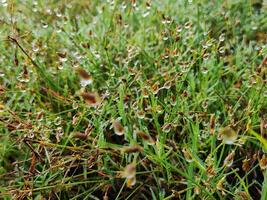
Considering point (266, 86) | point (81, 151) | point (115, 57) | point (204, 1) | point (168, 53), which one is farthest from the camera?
point (204, 1)

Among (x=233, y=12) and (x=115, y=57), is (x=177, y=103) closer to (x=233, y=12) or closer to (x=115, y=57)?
(x=115, y=57)

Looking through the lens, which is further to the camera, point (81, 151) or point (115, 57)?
point (115, 57)

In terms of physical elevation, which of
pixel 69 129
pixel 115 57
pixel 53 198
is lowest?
pixel 53 198

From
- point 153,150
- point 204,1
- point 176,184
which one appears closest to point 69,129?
point 153,150

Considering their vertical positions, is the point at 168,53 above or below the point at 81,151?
above

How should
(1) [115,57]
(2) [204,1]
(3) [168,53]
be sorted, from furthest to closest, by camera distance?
(2) [204,1] → (1) [115,57] → (3) [168,53]

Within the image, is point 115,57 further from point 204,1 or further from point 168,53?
point 204,1
